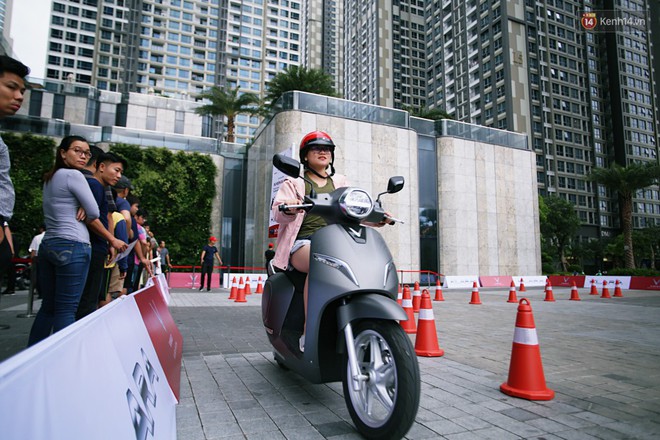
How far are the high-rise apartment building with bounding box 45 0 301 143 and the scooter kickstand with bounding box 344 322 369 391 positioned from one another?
64.8 meters

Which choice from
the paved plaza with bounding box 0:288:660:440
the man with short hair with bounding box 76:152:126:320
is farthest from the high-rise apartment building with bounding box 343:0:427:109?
the man with short hair with bounding box 76:152:126:320

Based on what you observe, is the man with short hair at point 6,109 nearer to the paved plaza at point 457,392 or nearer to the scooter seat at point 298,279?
the paved plaza at point 457,392

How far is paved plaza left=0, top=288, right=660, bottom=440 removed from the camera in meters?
2.49

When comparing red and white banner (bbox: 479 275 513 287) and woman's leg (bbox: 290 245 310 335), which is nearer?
woman's leg (bbox: 290 245 310 335)

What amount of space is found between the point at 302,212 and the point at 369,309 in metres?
1.12

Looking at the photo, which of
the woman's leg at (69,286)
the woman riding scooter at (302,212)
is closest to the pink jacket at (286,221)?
the woman riding scooter at (302,212)

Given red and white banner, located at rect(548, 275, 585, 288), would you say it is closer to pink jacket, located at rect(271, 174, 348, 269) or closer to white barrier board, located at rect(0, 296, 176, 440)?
pink jacket, located at rect(271, 174, 348, 269)

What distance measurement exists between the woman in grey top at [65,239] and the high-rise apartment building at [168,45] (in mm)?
62642

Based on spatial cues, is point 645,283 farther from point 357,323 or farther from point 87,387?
point 87,387

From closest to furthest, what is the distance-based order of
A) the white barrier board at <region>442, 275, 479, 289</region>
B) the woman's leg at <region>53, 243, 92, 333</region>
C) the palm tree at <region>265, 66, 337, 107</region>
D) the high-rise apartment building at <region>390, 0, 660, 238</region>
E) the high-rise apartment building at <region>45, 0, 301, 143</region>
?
1. the woman's leg at <region>53, 243, 92, 333</region>
2. the white barrier board at <region>442, 275, 479, 289</region>
3. the palm tree at <region>265, 66, 337, 107</region>
4. the high-rise apartment building at <region>390, 0, 660, 238</region>
5. the high-rise apartment building at <region>45, 0, 301, 143</region>

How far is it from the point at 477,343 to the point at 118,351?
16.4ft

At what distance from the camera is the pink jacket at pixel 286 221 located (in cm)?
303

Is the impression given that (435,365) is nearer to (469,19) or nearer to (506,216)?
(506,216)

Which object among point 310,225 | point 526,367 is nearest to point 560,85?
point 526,367
